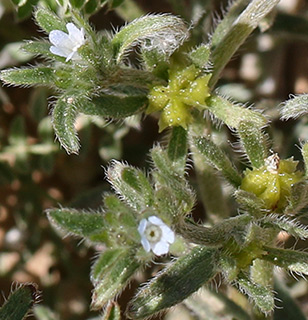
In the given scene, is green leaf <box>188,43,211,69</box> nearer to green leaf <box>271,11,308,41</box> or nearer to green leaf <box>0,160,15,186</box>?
green leaf <box>271,11,308,41</box>

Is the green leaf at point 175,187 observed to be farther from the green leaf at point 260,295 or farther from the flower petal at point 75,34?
the flower petal at point 75,34

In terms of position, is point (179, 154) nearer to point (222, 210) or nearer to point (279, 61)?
point (222, 210)

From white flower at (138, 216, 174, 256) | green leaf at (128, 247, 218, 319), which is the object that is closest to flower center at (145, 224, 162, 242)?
white flower at (138, 216, 174, 256)

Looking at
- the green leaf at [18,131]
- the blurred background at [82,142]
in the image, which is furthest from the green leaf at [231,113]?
the green leaf at [18,131]

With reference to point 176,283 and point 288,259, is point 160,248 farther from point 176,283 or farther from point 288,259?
point 288,259

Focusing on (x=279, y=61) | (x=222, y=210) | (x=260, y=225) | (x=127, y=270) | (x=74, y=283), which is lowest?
(x=74, y=283)

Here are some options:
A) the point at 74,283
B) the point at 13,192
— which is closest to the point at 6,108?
the point at 13,192
